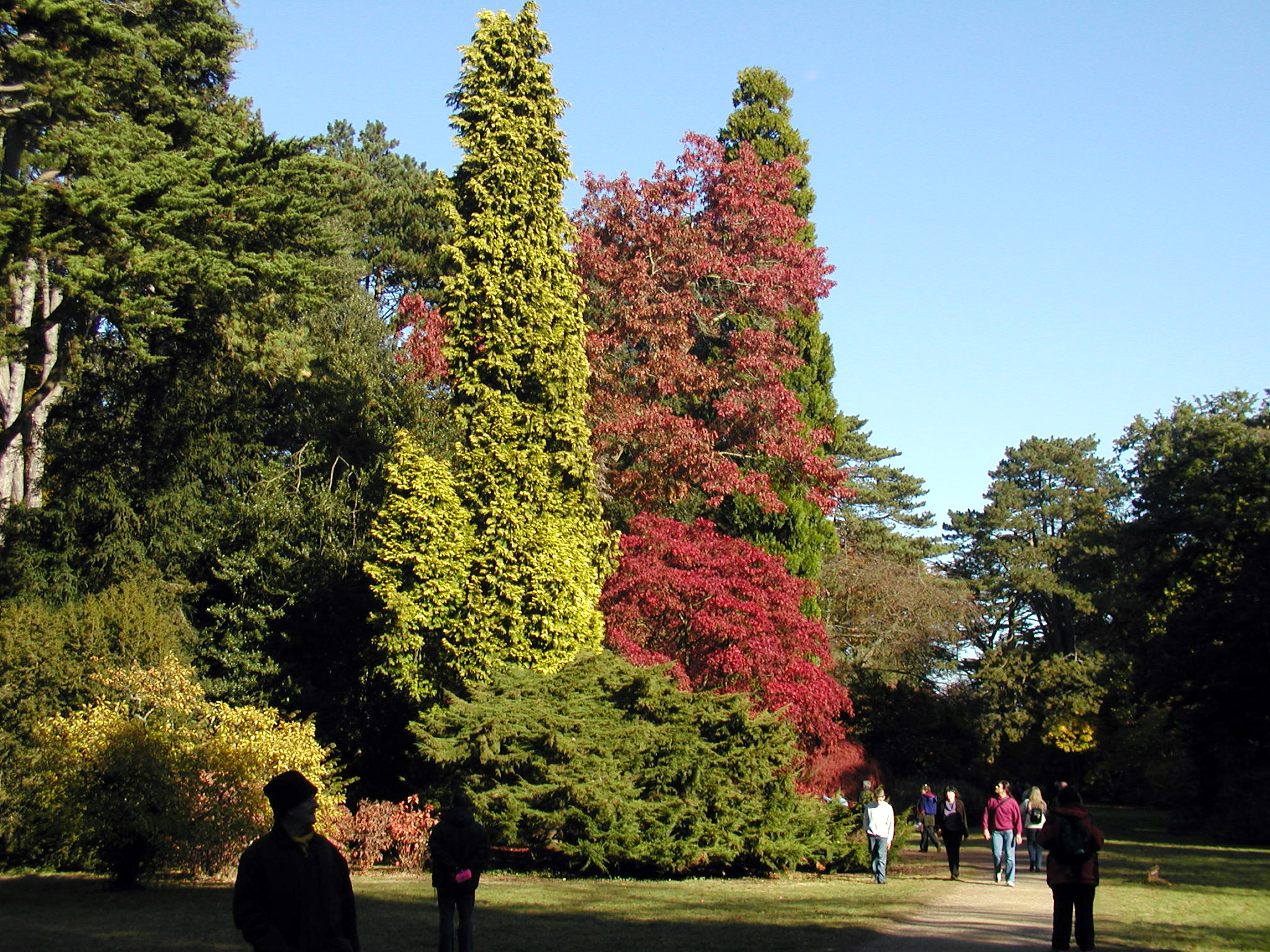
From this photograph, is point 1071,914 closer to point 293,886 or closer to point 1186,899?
point 1186,899

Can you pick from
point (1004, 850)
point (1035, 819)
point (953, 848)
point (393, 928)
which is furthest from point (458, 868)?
point (1035, 819)

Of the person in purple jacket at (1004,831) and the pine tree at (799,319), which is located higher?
the pine tree at (799,319)

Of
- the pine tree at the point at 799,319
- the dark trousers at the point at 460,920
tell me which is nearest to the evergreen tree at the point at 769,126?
the pine tree at the point at 799,319

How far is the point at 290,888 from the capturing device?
18.0ft

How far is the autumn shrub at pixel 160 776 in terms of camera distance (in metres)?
14.9

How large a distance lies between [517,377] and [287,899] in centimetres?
1727

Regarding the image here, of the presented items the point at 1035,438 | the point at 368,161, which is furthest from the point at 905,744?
the point at 1035,438

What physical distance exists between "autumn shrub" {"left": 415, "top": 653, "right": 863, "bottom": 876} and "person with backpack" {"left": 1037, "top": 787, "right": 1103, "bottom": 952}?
752cm

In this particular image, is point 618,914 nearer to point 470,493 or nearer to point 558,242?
point 470,493

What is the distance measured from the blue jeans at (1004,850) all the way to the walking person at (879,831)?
1672 mm

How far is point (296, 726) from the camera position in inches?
696

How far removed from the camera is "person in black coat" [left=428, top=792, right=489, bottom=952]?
371 inches

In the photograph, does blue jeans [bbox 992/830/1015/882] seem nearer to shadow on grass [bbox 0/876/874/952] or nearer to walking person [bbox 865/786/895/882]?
walking person [bbox 865/786/895/882]

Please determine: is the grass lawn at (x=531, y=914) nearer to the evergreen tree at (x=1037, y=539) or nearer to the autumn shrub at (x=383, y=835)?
the autumn shrub at (x=383, y=835)
